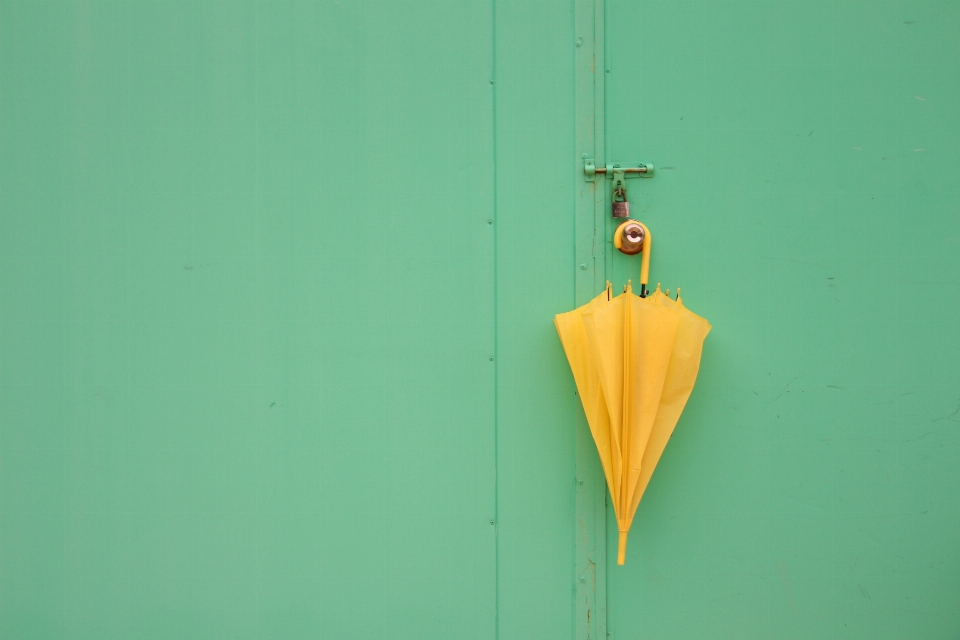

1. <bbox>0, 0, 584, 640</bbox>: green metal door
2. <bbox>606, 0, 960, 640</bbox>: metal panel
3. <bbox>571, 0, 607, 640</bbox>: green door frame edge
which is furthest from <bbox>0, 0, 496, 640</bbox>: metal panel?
<bbox>606, 0, 960, 640</bbox>: metal panel

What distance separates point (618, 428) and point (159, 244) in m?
0.97

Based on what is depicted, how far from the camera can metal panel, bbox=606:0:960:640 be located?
3.72 feet

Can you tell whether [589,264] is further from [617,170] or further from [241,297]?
[241,297]

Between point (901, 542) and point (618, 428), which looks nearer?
point (618, 428)

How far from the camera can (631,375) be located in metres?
1.04

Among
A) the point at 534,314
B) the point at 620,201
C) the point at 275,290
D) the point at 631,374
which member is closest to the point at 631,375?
the point at 631,374

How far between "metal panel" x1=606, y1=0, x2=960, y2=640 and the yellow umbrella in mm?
88

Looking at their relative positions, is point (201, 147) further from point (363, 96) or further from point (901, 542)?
point (901, 542)

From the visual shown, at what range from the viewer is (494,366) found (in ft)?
3.77

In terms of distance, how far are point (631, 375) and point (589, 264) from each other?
9.6 inches

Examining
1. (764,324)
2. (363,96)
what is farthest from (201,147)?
(764,324)

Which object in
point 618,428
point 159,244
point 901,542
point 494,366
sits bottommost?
point 901,542

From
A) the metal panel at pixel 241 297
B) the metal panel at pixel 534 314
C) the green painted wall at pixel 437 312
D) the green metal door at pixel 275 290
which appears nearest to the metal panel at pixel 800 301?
the green painted wall at pixel 437 312

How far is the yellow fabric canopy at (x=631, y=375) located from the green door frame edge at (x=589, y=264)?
0.23ft
